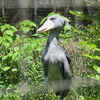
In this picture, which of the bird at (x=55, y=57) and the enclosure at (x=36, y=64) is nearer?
the bird at (x=55, y=57)

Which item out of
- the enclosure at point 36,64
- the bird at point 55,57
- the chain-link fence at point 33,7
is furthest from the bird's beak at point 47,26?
the chain-link fence at point 33,7

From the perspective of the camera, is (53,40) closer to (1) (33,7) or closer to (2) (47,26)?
(2) (47,26)

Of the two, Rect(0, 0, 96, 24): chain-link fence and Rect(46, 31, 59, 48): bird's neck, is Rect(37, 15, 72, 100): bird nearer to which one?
Rect(46, 31, 59, 48): bird's neck

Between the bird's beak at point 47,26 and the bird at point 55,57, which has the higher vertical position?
the bird's beak at point 47,26

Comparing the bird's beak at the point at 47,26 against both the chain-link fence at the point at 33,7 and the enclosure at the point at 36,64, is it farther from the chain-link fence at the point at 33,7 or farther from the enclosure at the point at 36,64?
the chain-link fence at the point at 33,7

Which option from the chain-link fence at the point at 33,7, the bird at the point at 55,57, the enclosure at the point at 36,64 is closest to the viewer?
the bird at the point at 55,57

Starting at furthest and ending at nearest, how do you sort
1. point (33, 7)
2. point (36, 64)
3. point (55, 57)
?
1. point (33, 7)
2. point (36, 64)
3. point (55, 57)

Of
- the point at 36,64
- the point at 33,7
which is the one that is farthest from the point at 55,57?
the point at 33,7

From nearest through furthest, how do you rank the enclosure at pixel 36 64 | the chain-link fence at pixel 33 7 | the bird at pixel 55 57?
the bird at pixel 55 57 → the enclosure at pixel 36 64 → the chain-link fence at pixel 33 7

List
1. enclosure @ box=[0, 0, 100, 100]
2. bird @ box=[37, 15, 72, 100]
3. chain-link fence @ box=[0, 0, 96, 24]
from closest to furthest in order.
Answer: bird @ box=[37, 15, 72, 100] < enclosure @ box=[0, 0, 100, 100] < chain-link fence @ box=[0, 0, 96, 24]

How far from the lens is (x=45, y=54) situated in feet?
3.97

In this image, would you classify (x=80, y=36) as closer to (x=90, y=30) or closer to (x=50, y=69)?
(x=90, y=30)

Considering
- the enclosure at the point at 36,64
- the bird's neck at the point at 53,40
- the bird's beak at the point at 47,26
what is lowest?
the enclosure at the point at 36,64

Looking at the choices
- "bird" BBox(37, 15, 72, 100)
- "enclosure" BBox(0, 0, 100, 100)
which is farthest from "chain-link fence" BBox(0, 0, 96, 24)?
"bird" BBox(37, 15, 72, 100)
